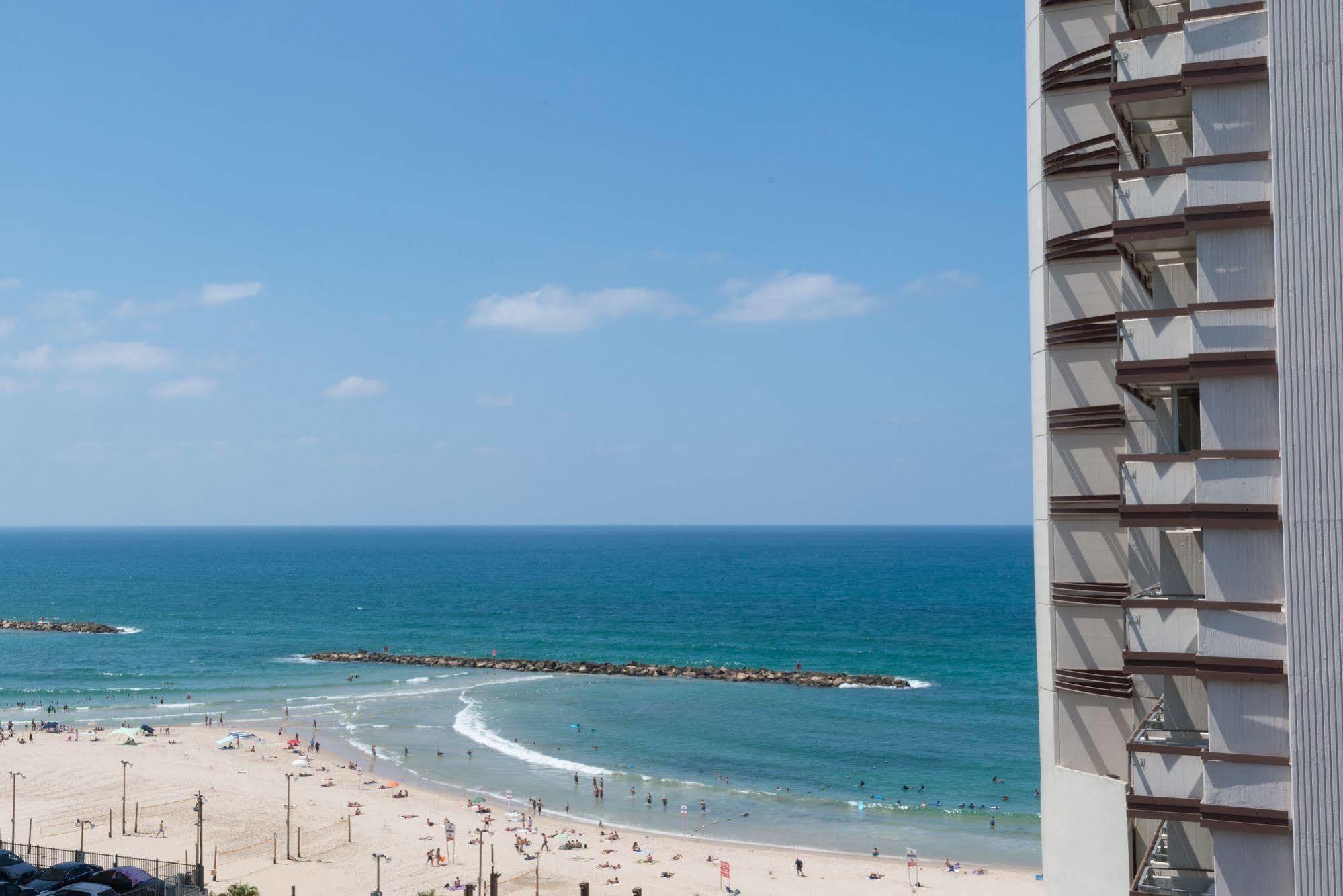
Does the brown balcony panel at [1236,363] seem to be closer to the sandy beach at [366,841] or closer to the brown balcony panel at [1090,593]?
the brown balcony panel at [1090,593]

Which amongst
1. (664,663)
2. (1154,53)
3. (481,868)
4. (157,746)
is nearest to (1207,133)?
(1154,53)

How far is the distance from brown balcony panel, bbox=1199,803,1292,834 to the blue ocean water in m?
34.4

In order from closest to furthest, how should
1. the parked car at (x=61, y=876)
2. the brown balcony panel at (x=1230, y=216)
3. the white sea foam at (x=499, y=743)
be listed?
the brown balcony panel at (x=1230, y=216) → the parked car at (x=61, y=876) → the white sea foam at (x=499, y=743)

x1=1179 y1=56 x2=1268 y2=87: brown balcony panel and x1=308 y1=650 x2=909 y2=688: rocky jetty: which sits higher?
x1=1179 y1=56 x2=1268 y2=87: brown balcony panel

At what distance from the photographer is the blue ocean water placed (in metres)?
55.2

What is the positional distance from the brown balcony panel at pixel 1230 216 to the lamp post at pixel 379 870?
3489cm

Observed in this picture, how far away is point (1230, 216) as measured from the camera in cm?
1530

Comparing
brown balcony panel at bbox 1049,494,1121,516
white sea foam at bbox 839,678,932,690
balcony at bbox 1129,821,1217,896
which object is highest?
brown balcony panel at bbox 1049,494,1121,516

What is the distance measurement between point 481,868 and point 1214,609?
34351mm

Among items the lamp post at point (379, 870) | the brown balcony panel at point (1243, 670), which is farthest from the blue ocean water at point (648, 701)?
the brown balcony panel at point (1243, 670)

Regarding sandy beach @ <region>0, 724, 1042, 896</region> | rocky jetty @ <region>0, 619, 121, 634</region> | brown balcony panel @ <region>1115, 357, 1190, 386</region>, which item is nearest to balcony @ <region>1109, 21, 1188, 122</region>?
brown balcony panel @ <region>1115, 357, 1190, 386</region>

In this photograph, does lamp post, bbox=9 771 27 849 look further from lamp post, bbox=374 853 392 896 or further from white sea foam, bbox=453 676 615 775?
white sea foam, bbox=453 676 615 775

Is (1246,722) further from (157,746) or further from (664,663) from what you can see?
(664,663)

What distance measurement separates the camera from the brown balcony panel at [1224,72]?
602 inches
